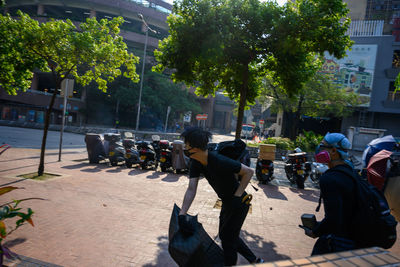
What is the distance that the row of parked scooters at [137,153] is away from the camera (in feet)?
32.4

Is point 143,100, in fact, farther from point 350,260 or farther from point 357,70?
point 350,260

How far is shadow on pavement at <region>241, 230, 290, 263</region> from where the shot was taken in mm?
3945

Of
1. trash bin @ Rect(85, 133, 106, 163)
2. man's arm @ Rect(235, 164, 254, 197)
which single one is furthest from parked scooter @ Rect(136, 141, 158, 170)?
man's arm @ Rect(235, 164, 254, 197)

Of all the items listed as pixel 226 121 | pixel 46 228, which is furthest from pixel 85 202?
pixel 226 121

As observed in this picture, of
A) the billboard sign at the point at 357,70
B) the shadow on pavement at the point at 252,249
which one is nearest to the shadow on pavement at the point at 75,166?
the shadow on pavement at the point at 252,249

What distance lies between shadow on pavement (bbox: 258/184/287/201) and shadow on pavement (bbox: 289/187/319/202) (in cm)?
57

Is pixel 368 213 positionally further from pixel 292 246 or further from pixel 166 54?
Result: pixel 166 54

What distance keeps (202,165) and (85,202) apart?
12.2 ft

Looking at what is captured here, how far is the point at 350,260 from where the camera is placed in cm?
128

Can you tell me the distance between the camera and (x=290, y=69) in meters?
6.37

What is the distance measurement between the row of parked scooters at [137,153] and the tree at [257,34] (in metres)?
Result: 3.60

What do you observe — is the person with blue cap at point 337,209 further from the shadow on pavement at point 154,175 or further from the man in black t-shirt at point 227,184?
the shadow on pavement at point 154,175

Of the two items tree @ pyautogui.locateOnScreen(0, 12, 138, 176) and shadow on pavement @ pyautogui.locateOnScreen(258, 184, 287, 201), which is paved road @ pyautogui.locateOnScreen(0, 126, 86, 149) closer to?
tree @ pyautogui.locateOnScreen(0, 12, 138, 176)

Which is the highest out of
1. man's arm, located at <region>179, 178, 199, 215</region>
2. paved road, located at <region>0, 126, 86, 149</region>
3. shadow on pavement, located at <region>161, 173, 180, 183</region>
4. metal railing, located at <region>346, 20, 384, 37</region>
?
metal railing, located at <region>346, 20, 384, 37</region>
